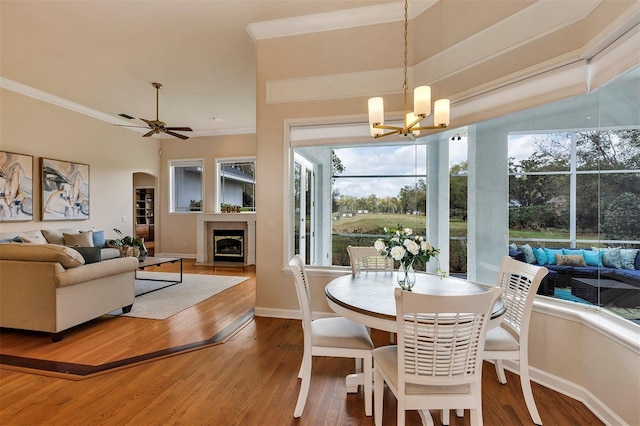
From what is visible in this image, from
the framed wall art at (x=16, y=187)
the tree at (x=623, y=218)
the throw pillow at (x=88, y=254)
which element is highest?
the framed wall art at (x=16, y=187)

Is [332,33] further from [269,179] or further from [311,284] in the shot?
[311,284]

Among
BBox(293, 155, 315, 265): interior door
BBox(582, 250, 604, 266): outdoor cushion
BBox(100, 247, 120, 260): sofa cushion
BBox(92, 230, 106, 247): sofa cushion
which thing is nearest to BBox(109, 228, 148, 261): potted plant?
BBox(100, 247, 120, 260): sofa cushion

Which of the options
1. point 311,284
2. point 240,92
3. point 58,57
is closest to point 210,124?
point 240,92

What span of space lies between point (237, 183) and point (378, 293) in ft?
21.8

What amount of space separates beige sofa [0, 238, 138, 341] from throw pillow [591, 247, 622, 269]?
4.51 metres

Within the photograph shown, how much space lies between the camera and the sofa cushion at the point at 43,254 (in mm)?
2746

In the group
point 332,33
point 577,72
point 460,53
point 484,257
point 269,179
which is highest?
point 332,33

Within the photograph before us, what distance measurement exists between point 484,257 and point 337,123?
2184mm

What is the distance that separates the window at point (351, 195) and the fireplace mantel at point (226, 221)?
327 centimetres

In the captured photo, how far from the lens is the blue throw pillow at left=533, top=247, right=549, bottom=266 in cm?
268

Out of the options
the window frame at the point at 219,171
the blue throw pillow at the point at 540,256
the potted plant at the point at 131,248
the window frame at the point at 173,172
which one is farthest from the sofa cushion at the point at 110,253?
the blue throw pillow at the point at 540,256

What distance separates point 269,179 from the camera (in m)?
3.59

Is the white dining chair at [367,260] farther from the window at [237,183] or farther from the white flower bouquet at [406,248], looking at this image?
the window at [237,183]

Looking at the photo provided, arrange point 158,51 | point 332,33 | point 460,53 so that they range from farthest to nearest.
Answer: point 158,51 → point 332,33 → point 460,53
